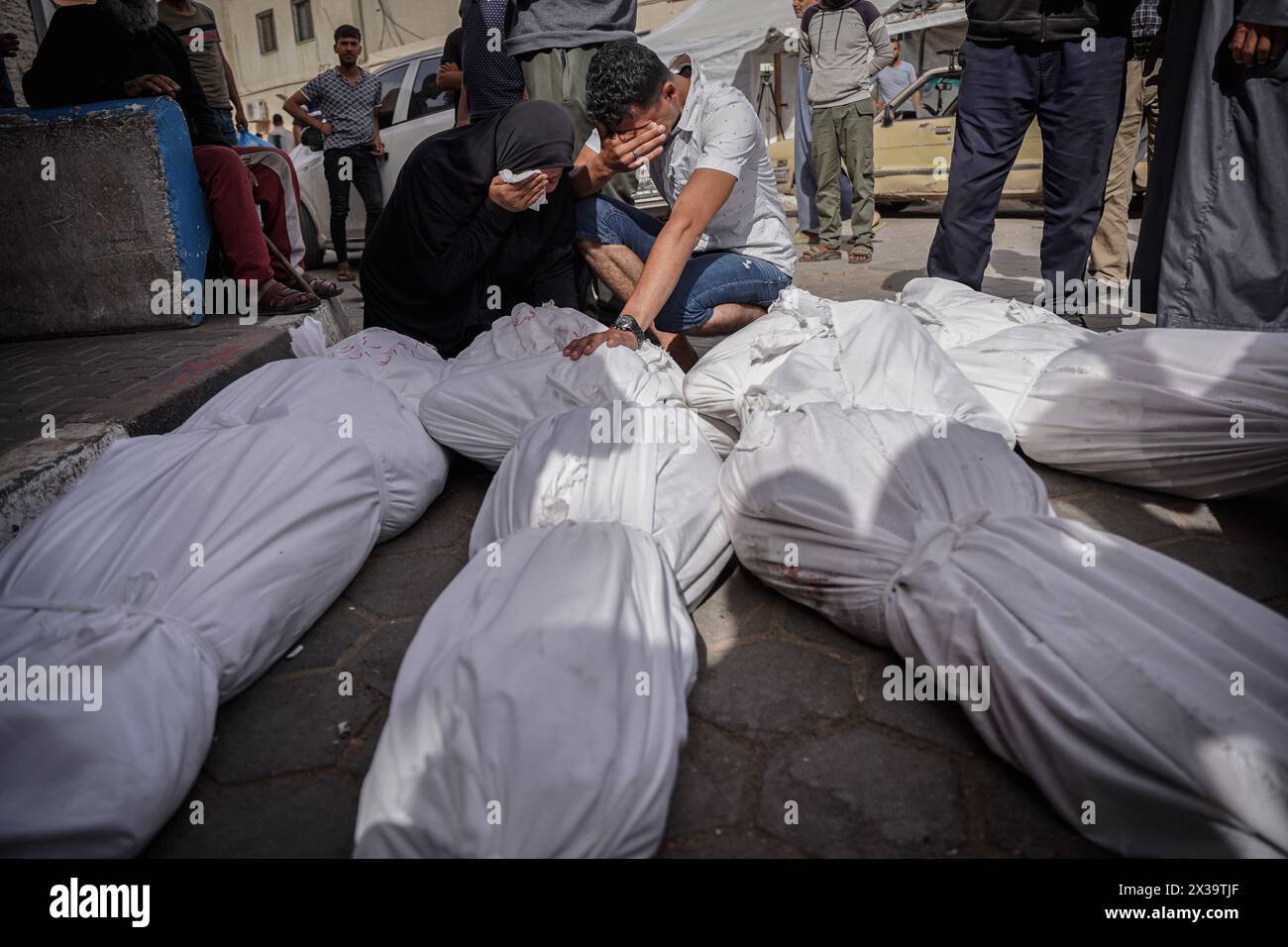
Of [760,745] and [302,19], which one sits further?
[302,19]

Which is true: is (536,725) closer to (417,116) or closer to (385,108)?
(417,116)

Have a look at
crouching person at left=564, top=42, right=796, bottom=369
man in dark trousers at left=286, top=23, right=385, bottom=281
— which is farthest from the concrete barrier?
man in dark trousers at left=286, top=23, right=385, bottom=281

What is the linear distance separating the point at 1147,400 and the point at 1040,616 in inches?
40.0

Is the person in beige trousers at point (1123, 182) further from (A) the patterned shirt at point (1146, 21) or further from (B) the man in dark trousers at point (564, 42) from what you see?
(B) the man in dark trousers at point (564, 42)

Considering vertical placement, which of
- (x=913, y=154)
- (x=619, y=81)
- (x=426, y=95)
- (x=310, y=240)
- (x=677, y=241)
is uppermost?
(x=426, y=95)

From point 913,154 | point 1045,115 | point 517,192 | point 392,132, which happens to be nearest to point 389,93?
point 392,132

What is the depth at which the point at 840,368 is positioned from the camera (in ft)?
6.54

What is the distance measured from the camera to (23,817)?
1.07 meters

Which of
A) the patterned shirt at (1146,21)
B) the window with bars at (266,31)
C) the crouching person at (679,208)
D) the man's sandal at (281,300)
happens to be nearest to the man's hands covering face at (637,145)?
the crouching person at (679,208)

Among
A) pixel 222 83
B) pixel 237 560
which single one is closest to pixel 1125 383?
pixel 237 560

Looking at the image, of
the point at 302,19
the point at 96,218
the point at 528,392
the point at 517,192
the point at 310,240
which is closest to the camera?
the point at 528,392

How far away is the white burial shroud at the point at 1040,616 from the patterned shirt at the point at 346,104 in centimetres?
509

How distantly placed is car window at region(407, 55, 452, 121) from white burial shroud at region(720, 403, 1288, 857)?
5.48 metres

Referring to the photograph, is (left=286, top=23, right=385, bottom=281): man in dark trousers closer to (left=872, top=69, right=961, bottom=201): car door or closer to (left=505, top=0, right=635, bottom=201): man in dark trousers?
(left=505, top=0, right=635, bottom=201): man in dark trousers
